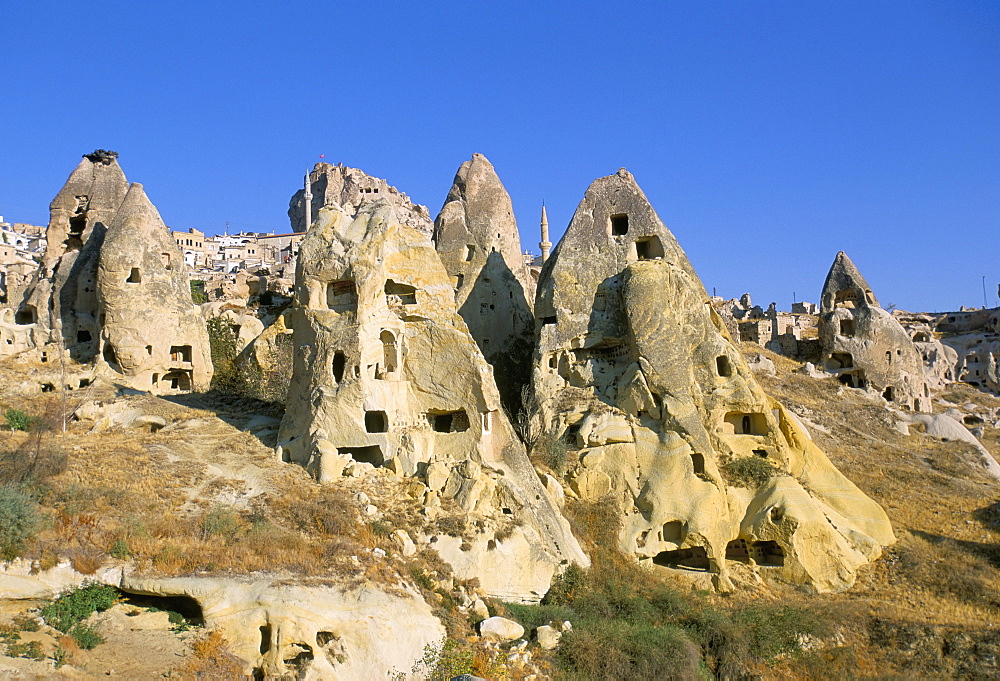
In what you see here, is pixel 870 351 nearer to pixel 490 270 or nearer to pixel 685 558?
pixel 490 270

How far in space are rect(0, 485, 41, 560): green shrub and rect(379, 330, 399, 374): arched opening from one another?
8.68m

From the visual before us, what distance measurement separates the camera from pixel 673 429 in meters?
22.4

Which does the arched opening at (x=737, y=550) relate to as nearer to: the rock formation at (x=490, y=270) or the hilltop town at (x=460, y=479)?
the hilltop town at (x=460, y=479)

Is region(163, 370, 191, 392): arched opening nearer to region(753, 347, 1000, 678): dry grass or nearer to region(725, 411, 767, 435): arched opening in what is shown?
region(725, 411, 767, 435): arched opening

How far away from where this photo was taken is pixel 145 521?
15.6 meters

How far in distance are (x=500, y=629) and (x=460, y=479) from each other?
4.16 m

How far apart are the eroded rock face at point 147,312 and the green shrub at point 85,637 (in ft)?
52.8

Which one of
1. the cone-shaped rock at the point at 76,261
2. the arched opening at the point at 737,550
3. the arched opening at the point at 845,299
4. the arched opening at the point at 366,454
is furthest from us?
the arched opening at the point at 845,299

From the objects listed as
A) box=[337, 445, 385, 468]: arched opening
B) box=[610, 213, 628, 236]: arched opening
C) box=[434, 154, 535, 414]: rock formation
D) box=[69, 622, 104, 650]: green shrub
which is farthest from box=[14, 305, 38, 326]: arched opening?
box=[69, 622, 104, 650]: green shrub

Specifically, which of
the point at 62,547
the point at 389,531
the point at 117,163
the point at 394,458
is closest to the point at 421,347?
the point at 394,458

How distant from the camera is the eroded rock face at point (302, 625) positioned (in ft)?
44.4

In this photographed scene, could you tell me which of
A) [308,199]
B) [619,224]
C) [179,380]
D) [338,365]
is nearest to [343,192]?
[308,199]

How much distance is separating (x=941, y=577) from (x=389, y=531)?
40.3ft

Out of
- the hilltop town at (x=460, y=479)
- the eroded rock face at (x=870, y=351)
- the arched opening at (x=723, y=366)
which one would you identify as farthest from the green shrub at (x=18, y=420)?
the eroded rock face at (x=870, y=351)
